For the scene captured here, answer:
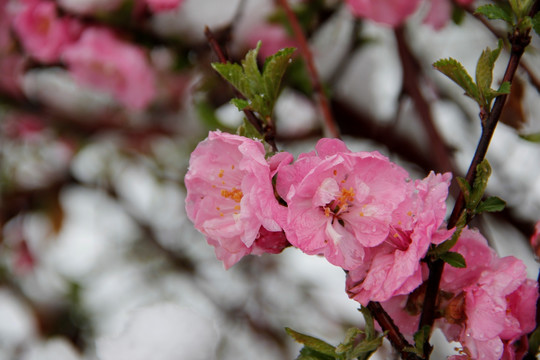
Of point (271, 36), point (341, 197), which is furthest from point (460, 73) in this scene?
point (271, 36)

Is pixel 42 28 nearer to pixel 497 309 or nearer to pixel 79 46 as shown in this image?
pixel 79 46

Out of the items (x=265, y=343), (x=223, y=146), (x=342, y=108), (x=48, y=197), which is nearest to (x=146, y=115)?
(x=48, y=197)

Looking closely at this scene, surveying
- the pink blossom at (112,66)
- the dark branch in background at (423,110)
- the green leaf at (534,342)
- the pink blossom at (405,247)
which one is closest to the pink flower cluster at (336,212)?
the pink blossom at (405,247)

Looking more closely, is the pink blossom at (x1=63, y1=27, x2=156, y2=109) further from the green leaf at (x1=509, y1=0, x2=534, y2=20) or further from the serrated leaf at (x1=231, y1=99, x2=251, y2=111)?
the green leaf at (x1=509, y1=0, x2=534, y2=20)

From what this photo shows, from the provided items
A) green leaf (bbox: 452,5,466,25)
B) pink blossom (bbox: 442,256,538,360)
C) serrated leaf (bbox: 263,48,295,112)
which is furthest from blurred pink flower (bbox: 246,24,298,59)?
pink blossom (bbox: 442,256,538,360)

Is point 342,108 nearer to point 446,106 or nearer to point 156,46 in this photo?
point 446,106
